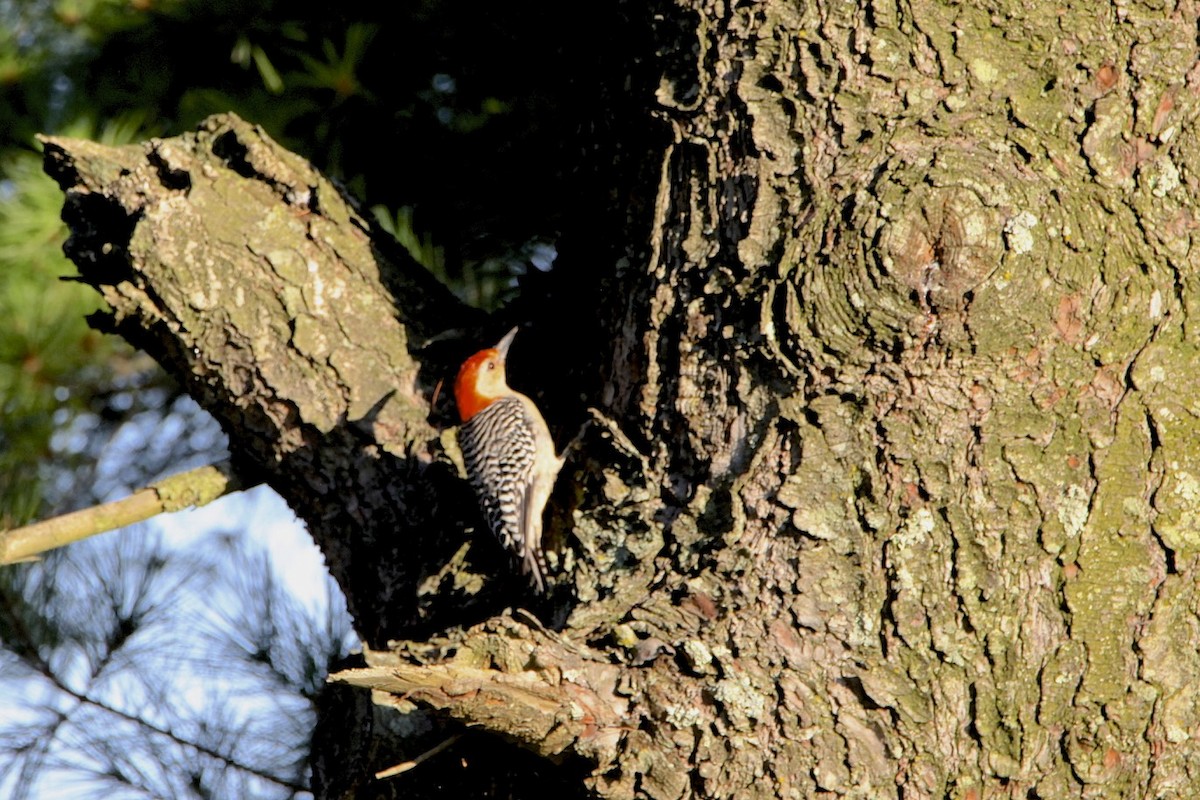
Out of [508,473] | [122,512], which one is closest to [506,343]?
[508,473]

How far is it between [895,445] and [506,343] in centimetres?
150

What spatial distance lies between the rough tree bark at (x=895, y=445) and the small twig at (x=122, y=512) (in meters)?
0.95

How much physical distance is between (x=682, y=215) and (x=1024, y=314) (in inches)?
31.7

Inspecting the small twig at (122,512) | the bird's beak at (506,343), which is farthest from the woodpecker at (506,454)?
the small twig at (122,512)

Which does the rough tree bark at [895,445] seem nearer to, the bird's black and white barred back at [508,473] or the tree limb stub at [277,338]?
the bird's black and white barred back at [508,473]

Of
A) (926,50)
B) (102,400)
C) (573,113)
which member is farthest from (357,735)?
(102,400)

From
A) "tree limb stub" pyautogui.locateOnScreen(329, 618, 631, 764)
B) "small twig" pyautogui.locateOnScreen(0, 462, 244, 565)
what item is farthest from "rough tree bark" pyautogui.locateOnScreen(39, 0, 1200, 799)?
"small twig" pyautogui.locateOnScreen(0, 462, 244, 565)

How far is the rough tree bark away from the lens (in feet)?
7.44

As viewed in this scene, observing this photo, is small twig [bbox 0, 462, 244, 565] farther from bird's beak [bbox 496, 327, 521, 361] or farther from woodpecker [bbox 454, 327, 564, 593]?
bird's beak [bbox 496, 327, 521, 361]

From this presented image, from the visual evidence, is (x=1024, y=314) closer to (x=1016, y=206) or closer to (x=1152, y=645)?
(x=1016, y=206)

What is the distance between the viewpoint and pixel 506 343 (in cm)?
352

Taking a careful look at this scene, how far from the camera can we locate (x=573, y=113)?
3299 millimetres

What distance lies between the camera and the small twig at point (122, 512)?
9.34 ft

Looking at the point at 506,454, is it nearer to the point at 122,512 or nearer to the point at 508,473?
the point at 508,473
